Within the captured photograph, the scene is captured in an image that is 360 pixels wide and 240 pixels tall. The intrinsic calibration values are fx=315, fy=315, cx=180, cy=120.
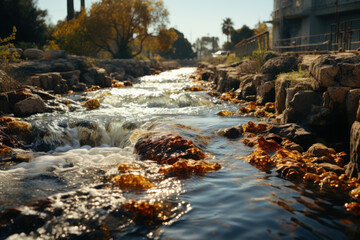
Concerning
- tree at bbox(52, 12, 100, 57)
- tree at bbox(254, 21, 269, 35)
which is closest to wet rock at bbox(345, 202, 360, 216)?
tree at bbox(52, 12, 100, 57)

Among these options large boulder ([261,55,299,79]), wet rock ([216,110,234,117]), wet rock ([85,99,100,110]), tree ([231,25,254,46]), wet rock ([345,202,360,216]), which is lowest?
wet rock ([345,202,360,216])

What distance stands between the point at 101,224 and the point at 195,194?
3.97 feet

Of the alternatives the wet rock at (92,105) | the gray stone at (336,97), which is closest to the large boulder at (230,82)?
the wet rock at (92,105)

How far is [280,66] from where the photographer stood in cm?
1033

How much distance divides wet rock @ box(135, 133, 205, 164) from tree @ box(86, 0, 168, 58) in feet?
85.8

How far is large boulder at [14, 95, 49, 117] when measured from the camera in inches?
358

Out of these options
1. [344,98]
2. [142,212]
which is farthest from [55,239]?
[344,98]

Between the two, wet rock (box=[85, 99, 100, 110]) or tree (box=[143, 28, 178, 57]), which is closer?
wet rock (box=[85, 99, 100, 110])

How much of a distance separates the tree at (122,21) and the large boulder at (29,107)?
21.4 meters

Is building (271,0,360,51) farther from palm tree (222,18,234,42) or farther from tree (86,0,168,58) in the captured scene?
palm tree (222,18,234,42)

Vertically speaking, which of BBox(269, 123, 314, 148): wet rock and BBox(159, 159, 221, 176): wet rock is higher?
BBox(269, 123, 314, 148): wet rock

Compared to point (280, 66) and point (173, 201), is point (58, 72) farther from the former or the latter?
point (173, 201)

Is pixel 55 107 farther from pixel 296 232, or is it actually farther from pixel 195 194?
pixel 296 232

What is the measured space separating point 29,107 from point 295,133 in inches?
294
